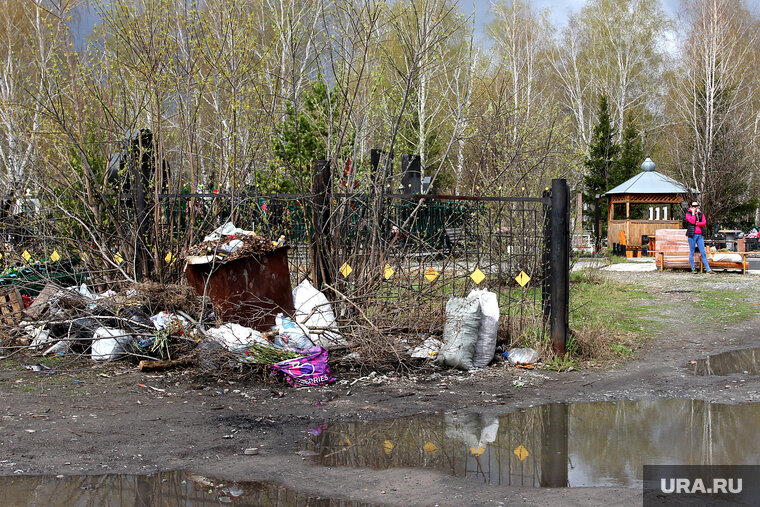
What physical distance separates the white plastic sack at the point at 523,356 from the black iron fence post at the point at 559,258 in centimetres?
29

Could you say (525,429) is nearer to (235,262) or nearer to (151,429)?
(151,429)

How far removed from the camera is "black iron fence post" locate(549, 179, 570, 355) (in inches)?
282

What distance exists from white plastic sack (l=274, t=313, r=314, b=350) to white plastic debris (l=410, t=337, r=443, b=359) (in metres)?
1.10

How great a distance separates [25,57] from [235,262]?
28.5 metres

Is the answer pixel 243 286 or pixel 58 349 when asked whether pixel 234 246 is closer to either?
pixel 243 286

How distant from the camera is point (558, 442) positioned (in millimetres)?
4984

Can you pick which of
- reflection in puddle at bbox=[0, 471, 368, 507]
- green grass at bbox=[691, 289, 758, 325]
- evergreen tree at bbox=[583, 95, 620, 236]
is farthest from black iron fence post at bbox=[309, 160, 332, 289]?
evergreen tree at bbox=[583, 95, 620, 236]

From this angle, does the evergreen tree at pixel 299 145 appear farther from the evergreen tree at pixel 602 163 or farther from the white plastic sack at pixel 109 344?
the evergreen tree at pixel 602 163

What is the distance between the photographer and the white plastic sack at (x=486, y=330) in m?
7.01

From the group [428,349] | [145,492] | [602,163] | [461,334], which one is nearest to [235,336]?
Result: [428,349]

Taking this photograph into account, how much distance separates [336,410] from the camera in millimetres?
5711

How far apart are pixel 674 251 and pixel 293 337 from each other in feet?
44.4

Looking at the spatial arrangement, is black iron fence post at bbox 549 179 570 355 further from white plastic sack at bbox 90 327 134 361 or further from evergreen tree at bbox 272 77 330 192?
white plastic sack at bbox 90 327 134 361

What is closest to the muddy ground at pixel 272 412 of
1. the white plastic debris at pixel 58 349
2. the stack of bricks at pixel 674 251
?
the white plastic debris at pixel 58 349
